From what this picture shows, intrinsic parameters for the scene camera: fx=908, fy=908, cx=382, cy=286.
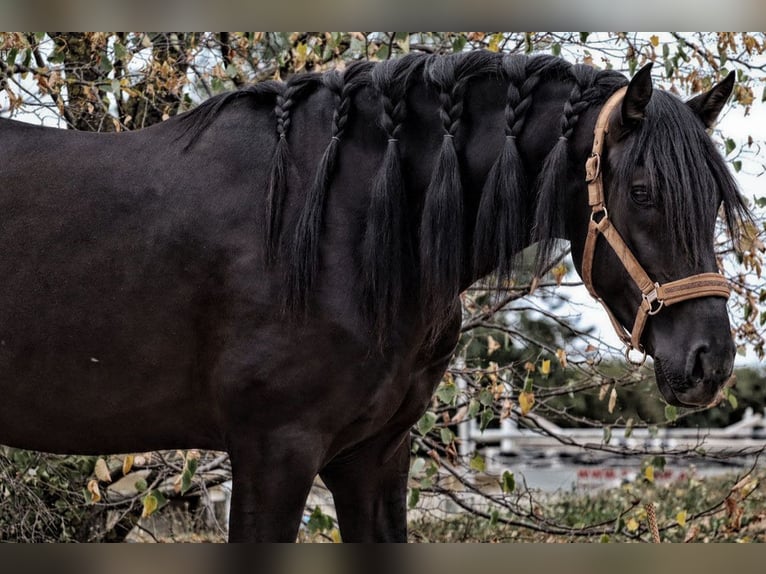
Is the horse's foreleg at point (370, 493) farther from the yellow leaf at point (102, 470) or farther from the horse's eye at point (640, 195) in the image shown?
the yellow leaf at point (102, 470)

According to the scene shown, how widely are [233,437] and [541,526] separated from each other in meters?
2.93

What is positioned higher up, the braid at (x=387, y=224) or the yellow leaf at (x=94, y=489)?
the braid at (x=387, y=224)

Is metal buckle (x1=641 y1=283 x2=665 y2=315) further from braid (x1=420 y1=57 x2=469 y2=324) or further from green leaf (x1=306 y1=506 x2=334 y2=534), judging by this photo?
green leaf (x1=306 y1=506 x2=334 y2=534)

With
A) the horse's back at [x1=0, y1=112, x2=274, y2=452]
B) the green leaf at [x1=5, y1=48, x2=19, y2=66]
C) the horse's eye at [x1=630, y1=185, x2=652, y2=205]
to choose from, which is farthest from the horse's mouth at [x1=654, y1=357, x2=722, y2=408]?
the green leaf at [x1=5, y1=48, x2=19, y2=66]

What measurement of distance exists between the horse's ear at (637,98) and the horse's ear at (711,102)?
0.84 ft

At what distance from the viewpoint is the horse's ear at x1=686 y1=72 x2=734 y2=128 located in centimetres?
255

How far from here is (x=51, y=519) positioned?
15.8 ft

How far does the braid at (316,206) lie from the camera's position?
97.8 inches

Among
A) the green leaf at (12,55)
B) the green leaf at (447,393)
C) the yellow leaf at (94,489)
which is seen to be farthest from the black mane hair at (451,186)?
the yellow leaf at (94,489)

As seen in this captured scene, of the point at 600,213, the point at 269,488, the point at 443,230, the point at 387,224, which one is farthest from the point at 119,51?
the point at 600,213

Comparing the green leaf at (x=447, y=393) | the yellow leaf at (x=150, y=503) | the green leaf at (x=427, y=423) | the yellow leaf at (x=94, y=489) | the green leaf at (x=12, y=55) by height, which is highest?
the green leaf at (x=12, y=55)

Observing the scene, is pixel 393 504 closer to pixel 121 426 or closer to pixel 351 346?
pixel 351 346

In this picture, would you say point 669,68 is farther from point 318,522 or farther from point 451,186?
point 318,522
